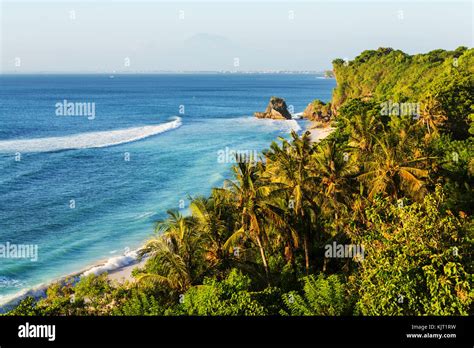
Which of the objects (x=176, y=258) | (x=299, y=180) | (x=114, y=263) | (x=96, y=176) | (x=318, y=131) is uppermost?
(x=318, y=131)

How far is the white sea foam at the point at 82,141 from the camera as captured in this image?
83.4 metres

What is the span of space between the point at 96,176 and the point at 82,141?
89.9ft

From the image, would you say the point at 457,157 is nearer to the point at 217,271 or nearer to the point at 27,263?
the point at 217,271

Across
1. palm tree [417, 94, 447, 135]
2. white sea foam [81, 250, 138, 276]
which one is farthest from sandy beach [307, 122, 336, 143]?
white sea foam [81, 250, 138, 276]

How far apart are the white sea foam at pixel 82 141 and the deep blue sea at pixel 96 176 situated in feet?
0.55

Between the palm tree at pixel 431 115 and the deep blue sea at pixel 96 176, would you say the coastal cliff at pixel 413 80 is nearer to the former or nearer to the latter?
the palm tree at pixel 431 115

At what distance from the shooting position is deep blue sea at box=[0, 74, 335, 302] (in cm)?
4381

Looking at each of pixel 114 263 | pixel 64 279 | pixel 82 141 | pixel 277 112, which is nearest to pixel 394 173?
pixel 114 263

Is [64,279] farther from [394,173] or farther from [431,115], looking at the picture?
[431,115]

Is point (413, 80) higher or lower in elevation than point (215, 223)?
higher

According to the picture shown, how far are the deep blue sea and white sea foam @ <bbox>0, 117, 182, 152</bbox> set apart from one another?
0.17 metres

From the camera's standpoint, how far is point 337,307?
18047 mm

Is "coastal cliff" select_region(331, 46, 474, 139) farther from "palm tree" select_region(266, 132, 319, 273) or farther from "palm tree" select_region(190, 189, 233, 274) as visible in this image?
"palm tree" select_region(190, 189, 233, 274)

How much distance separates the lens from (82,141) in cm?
9181
